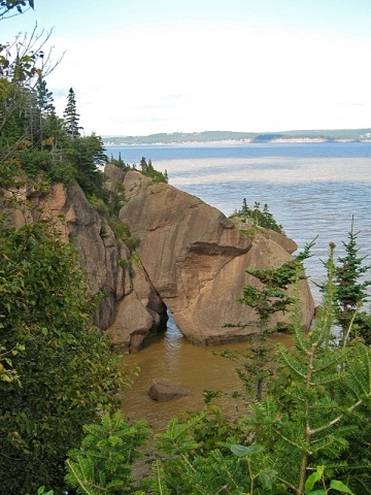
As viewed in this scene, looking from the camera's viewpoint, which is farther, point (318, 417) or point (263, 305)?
point (263, 305)

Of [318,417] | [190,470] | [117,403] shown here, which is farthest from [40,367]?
[318,417]

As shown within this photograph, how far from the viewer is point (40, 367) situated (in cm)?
788

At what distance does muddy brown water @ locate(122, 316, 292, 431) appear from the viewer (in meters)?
22.0

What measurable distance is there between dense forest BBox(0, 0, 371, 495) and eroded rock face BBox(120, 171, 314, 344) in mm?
14801

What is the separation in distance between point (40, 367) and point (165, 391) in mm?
15609

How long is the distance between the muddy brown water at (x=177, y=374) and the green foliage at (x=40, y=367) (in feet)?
40.5

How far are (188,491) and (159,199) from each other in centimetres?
2922

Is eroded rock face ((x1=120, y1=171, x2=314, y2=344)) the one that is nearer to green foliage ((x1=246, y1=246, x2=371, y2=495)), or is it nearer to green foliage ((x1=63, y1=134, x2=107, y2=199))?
green foliage ((x1=63, y1=134, x2=107, y2=199))

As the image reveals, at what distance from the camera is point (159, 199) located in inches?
1283

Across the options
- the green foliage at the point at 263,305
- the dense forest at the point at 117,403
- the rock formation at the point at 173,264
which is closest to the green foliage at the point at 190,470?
the dense forest at the point at 117,403

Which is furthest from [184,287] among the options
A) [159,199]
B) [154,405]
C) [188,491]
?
[188,491]

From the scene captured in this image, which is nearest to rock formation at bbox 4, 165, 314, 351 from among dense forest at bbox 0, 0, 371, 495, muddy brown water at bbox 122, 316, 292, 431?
muddy brown water at bbox 122, 316, 292, 431

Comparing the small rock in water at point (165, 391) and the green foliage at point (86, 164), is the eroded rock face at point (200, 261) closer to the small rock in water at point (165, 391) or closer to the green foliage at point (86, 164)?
the green foliage at point (86, 164)

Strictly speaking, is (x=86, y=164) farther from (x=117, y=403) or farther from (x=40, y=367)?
(x=40, y=367)
